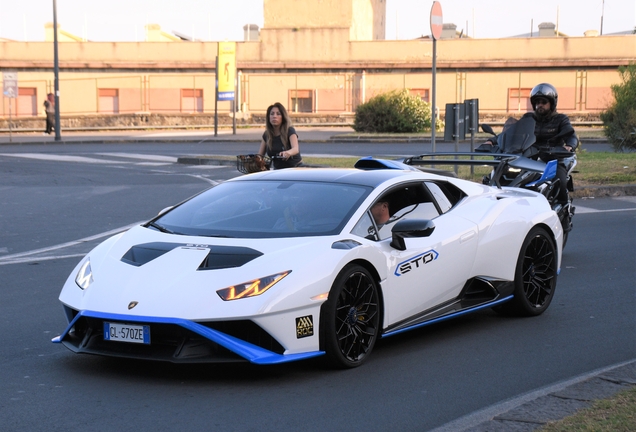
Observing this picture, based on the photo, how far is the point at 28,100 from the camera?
2109 inches

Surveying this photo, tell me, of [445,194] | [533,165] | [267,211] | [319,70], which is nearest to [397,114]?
[319,70]

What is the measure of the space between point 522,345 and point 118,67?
50.0 meters

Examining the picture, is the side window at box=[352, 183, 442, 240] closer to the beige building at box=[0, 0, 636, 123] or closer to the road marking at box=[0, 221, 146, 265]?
the road marking at box=[0, 221, 146, 265]

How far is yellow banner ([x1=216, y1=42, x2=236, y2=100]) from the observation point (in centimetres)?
4206

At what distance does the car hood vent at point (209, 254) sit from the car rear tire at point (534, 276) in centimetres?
261

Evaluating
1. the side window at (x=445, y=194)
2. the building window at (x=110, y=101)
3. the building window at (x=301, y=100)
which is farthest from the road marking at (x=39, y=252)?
the building window at (x=110, y=101)

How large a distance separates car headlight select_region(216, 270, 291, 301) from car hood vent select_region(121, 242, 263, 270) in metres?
0.18

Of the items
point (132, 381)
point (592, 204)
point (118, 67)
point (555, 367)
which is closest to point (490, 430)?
point (555, 367)

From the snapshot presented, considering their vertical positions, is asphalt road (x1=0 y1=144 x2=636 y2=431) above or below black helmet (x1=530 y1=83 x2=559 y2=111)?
below

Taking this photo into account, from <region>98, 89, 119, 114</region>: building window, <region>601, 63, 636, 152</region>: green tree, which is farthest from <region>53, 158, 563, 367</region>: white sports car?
<region>98, 89, 119, 114</region>: building window

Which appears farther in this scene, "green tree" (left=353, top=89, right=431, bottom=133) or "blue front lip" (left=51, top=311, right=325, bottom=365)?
"green tree" (left=353, top=89, right=431, bottom=133)

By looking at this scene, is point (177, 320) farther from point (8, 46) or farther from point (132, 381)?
point (8, 46)

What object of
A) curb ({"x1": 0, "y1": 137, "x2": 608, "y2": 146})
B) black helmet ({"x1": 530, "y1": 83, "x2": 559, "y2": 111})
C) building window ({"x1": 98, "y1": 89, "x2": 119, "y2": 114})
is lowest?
curb ({"x1": 0, "y1": 137, "x2": 608, "y2": 146})

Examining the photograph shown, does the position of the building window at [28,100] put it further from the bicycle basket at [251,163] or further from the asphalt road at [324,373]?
the asphalt road at [324,373]
